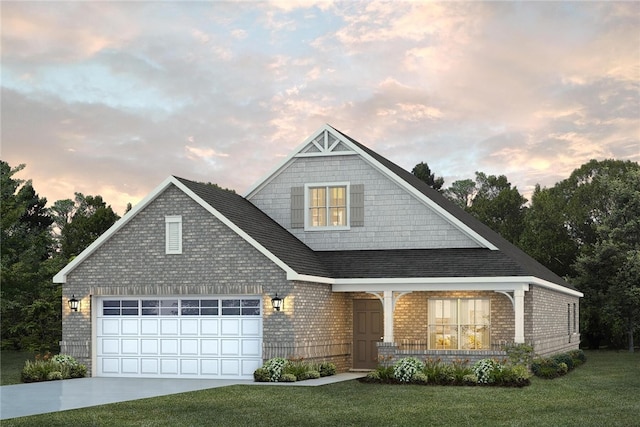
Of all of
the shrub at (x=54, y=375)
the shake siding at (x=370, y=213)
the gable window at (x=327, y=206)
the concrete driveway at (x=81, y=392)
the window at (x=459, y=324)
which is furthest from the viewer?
the gable window at (x=327, y=206)

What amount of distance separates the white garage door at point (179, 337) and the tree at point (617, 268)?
26.6 m

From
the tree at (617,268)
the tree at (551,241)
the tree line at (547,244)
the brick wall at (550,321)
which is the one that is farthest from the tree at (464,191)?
the brick wall at (550,321)

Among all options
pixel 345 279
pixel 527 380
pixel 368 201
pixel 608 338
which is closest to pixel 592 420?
pixel 527 380

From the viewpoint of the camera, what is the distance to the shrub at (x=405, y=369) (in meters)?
24.3

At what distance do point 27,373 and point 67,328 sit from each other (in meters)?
2.19

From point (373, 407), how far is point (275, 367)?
6436mm

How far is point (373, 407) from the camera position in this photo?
1873 cm

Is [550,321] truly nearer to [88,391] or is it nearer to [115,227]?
[115,227]

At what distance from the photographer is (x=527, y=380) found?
2405 centimetres

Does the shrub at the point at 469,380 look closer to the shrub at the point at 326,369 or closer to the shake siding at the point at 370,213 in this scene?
the shrub at the point at 326,369

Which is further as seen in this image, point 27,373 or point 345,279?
point 345,279

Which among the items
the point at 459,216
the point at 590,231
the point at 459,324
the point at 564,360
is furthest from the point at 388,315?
the point at 590,231

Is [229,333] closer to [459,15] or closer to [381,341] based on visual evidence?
[381,341]

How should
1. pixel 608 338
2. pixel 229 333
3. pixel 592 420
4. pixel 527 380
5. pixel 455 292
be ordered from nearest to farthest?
pixel 592 420
pixel 527 380
pixel 229 333
pixel 455 292
pixel 608 338
